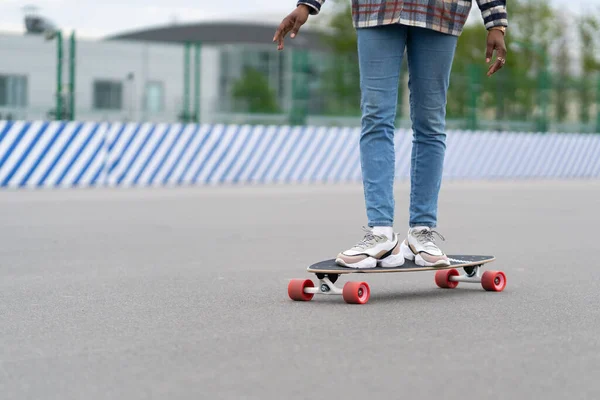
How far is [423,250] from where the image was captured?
5.20 m

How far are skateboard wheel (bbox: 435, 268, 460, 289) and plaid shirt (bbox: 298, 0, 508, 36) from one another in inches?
44.4

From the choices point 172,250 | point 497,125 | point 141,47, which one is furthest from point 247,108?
point 172,250

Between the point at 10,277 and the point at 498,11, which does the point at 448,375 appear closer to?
the point at 498,11

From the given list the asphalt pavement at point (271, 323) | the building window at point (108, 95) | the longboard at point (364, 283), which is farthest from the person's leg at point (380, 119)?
the building window at point (108, 95)

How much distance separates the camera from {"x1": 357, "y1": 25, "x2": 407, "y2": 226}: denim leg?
5.12 meters

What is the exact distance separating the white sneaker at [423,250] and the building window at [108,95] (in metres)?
31.2

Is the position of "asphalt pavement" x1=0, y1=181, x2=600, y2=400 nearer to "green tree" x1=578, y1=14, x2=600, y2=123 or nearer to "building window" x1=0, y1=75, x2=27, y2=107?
"building window" x1=0, y1=75, x2=27, y2=107

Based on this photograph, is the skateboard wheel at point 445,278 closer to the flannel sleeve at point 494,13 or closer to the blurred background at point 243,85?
the flannel sleeve at point 494,13

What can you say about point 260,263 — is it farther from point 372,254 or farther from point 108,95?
point 108,95

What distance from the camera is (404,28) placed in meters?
5.21

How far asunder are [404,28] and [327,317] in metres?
1.57

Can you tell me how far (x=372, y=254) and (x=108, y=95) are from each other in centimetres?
3440

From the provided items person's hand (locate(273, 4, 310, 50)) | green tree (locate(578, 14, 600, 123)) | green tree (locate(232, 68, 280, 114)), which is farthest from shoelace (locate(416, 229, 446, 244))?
green tree (locate(578, 14, 600, 123))

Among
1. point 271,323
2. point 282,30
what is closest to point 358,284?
point 271,323
